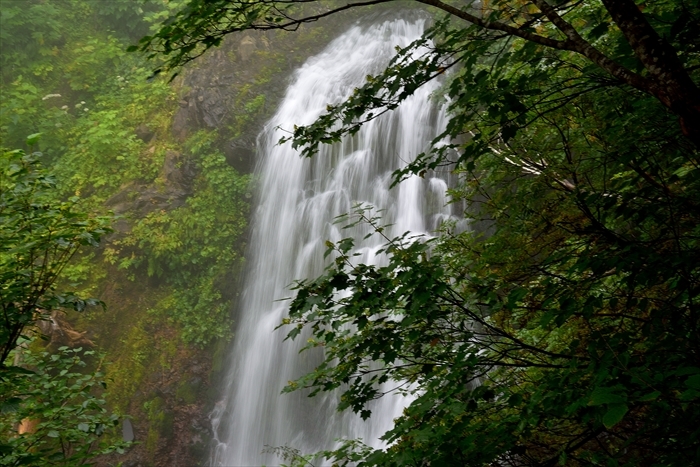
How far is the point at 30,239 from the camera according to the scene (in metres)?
3.03

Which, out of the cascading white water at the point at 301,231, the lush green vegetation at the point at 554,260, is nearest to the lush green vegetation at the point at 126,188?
the cascading white water at the point at 301,231

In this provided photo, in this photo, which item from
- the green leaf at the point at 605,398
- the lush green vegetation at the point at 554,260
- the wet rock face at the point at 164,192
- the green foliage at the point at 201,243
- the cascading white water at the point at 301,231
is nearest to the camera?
the green leaf at the point at 605,398

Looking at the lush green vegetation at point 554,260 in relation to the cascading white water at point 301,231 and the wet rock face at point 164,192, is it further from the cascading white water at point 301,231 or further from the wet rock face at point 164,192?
the wet rock face at point 164,192

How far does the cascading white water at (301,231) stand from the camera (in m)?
9.77

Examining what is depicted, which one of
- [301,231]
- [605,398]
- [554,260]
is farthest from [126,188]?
[605,398]

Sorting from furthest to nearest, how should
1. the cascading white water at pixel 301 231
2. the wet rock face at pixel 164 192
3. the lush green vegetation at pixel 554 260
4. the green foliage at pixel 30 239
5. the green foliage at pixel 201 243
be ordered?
the wet rock face at pixel 164 192 < the green foliage at pixel 201 243 < the cascading white water at pixel 301 231 < the green foliage at pixel 30 239 < the lush green vegetation at pixel 554 260

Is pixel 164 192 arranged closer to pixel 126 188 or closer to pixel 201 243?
pixel 126 188

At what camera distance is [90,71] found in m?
13.4

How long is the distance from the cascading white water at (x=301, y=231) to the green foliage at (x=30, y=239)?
6.23m

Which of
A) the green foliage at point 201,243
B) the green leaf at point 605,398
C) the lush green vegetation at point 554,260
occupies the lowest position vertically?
the green leaf at point 605,398

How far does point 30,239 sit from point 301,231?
324 inches

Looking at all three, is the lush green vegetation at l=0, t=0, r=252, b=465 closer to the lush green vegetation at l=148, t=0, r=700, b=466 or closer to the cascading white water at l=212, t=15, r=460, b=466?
the cascading white water at l=212, t=15, r=460, b=466

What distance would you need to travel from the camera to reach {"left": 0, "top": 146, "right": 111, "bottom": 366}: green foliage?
2.87 metres

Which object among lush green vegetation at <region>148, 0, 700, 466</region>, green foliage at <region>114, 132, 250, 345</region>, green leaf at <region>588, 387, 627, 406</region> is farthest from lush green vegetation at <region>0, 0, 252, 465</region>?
green leaf at <region>588, 387, 627, 406</region>
